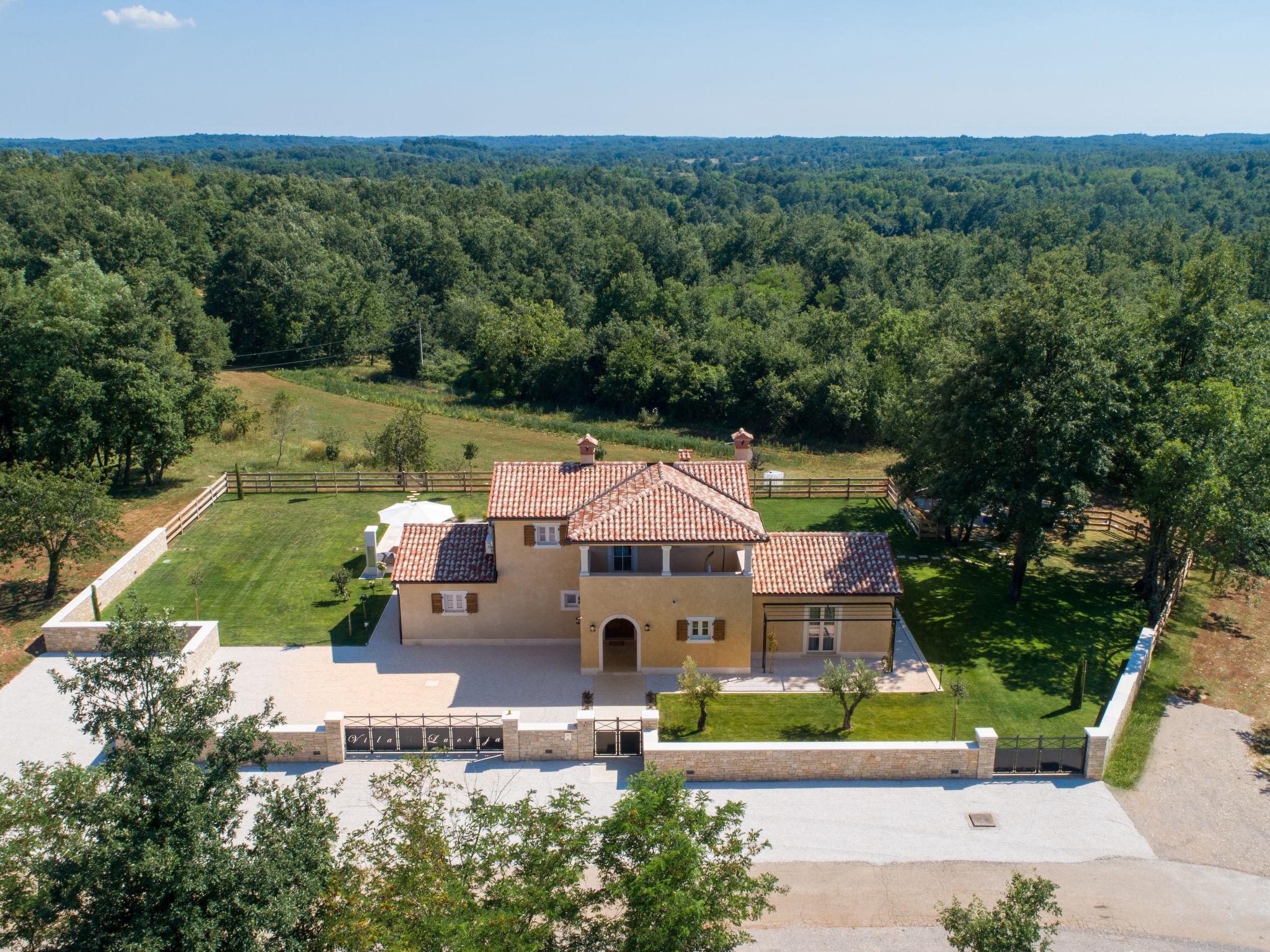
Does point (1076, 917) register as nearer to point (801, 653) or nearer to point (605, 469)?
point (801, 653)

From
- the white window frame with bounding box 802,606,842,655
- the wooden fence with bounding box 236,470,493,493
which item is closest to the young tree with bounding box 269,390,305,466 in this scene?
the wooden fence with bounding box 236,470,493,493

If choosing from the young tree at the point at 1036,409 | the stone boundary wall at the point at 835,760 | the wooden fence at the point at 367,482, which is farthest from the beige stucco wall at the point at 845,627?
the wooden fence at the point at 367,482

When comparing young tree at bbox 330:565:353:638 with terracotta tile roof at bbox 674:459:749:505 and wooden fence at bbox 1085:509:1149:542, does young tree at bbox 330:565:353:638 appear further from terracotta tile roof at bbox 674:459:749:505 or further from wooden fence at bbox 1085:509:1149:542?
wooden fence at bbox 1085:509:1149:542

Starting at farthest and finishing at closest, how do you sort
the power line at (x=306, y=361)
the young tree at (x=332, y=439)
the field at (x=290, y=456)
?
the power line at (x=306, y=361) → the young tree at (x=332, y=439) → the field at (x=290, y=456)

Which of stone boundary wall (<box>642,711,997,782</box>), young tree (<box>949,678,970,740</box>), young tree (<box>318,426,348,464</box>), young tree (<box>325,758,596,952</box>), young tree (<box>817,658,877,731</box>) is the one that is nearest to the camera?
young tree (<box>325,758,596,952</box>)

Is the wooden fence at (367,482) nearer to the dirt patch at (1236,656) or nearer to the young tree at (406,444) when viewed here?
the young tree at (406,444)

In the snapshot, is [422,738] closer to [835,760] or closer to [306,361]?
[835,760]

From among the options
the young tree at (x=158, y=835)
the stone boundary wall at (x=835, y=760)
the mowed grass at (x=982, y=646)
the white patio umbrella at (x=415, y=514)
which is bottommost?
the mowed grass at (x=982, y=646)
